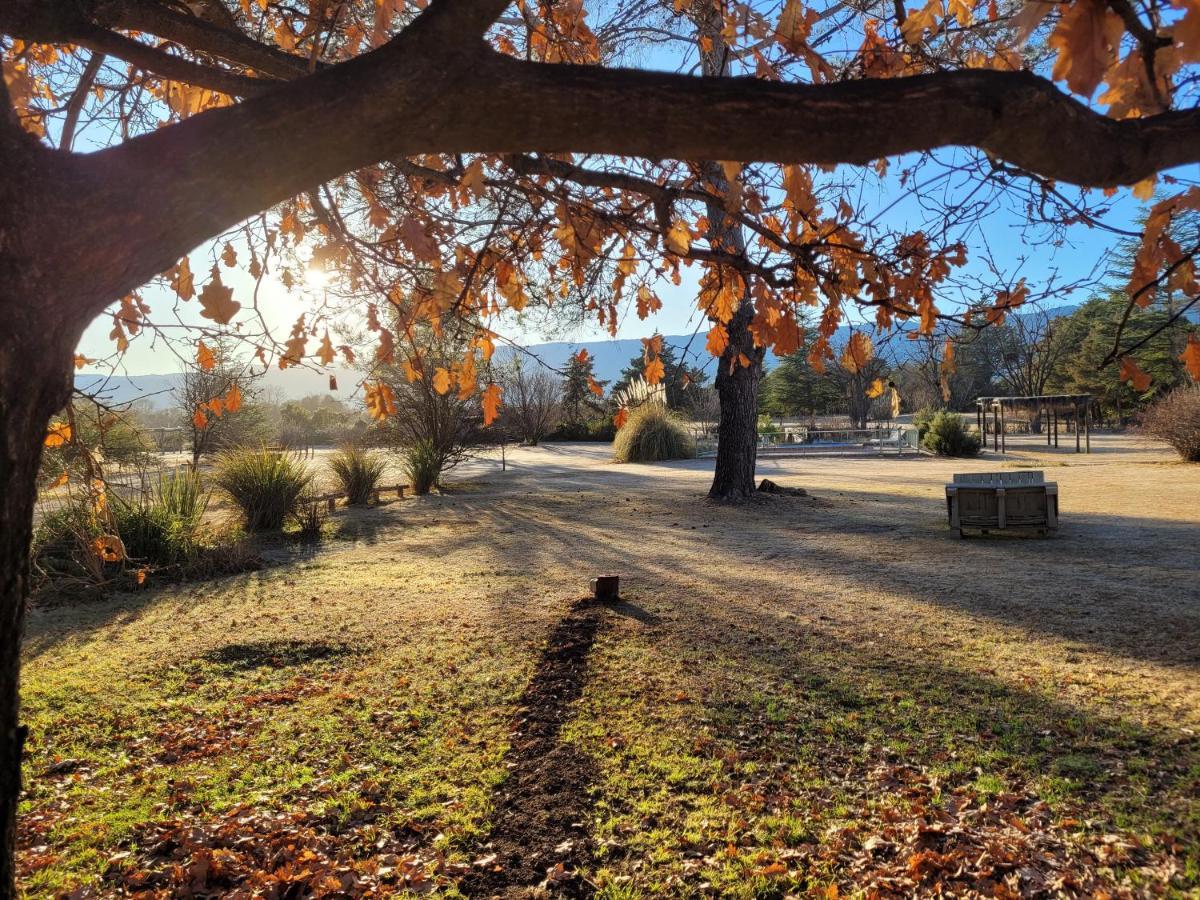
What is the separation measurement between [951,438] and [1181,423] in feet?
16.8

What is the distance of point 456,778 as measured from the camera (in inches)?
102

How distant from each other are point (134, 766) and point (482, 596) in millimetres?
2769

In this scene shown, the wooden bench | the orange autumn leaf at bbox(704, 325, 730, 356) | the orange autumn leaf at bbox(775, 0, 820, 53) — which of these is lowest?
the wooden bench

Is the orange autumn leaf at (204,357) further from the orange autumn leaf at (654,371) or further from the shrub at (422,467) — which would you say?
the shrub at (422,467)

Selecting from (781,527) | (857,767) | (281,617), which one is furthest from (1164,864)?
(781,527)

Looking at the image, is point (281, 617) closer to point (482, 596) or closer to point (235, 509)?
point (482, 596)

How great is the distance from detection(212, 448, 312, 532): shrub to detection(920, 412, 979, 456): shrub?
1657 cm

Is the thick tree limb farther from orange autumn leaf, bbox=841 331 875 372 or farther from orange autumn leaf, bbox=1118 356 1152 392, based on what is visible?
orange autumn leaf, bbox=841 331 875 372

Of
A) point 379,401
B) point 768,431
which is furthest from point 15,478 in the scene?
point 768,431

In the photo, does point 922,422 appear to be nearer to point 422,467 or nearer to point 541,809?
point 422,467

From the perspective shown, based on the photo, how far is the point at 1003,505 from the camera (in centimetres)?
703

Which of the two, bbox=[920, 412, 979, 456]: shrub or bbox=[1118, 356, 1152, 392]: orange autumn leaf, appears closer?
bbox=[1118, 356, 1152, 392]: orange autumn leaf

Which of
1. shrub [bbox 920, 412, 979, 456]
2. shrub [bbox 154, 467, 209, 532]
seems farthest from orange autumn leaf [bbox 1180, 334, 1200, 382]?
shrub [bbox 920, 412, 979, 456]

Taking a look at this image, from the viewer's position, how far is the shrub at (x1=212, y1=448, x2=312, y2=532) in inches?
326
